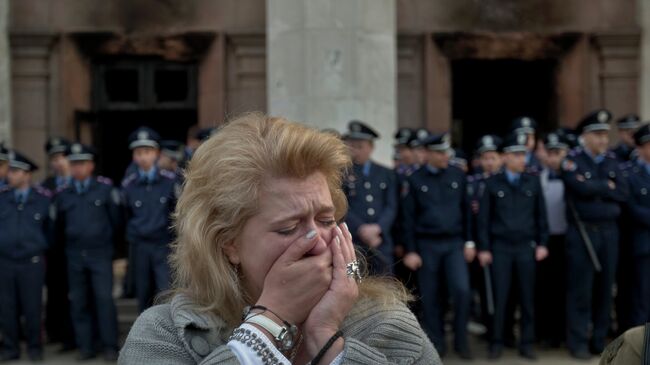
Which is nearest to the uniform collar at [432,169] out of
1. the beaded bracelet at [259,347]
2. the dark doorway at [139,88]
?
the dark doorway at [139,88]

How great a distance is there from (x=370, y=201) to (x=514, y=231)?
1336 mm

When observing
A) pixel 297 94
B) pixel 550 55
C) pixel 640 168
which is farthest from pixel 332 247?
pixel 550 55

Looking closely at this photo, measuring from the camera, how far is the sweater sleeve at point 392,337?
2.38 metres

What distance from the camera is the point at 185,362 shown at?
2.35 m

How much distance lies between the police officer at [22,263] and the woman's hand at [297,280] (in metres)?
6.86

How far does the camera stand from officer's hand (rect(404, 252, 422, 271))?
28.4 ft

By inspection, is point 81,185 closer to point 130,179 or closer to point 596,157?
point 130,179

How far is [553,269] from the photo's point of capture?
9.26 m

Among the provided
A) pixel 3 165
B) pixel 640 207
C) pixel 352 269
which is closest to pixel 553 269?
pixel 640 207

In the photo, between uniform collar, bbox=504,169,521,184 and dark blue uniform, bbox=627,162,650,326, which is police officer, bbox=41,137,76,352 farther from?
dark blue uniform, bbox=627,162,650,326

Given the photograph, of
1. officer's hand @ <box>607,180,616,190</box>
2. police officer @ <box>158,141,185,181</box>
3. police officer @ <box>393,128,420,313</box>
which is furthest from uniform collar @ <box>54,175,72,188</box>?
officer's hand @ <box>607,180,616,190</box>

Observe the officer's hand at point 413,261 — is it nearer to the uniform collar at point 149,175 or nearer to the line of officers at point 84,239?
the line of officers at point 84,239

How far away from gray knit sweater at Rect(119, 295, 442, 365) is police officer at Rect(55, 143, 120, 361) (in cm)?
643

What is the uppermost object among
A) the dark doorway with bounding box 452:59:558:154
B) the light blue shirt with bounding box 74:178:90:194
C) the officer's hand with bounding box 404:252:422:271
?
the dark doorway with bounding box 452:59:558:154
